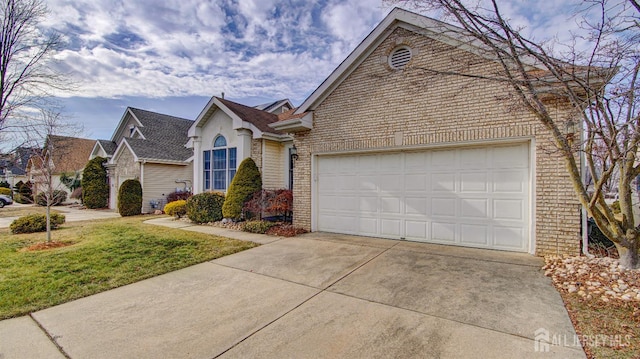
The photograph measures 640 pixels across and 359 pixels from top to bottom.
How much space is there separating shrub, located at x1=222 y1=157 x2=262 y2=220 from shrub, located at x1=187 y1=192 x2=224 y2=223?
1.90ft

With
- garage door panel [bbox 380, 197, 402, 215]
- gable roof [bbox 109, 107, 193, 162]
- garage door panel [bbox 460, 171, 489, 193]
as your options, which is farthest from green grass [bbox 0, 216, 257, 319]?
gable roof [bbox 109, 107, 193, 162]

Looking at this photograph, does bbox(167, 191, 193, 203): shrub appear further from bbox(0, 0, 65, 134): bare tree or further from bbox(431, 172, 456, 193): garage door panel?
bbox(431, 172, 456, 193): garage door panel

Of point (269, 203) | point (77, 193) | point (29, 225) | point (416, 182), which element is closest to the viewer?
point (416, 182)

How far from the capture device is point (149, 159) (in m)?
15.8

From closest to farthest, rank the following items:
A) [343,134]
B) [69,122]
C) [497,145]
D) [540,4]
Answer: [540,4] → [497,145] → [343,134] → [69,122]

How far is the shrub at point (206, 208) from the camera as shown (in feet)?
37.2

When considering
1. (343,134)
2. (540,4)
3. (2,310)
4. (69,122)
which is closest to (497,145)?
(540,4)

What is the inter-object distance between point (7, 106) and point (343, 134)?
13224mm

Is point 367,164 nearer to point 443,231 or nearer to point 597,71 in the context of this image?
point 443,231

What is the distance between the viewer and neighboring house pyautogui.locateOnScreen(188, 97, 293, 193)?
11.8 meters

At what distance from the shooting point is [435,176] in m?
7.11

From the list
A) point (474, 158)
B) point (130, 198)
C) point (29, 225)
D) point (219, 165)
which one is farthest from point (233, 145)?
point (474, 158)

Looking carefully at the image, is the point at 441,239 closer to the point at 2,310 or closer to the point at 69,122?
the point at 2,310

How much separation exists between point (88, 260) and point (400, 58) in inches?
350
